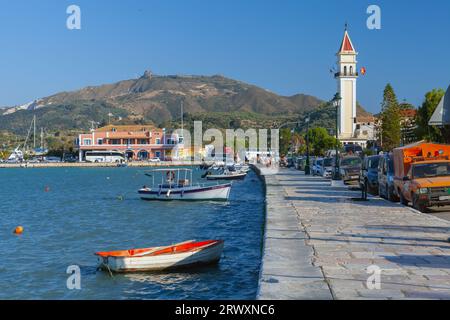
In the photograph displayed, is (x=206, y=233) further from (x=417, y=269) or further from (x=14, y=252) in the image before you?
(x=417, y=269)

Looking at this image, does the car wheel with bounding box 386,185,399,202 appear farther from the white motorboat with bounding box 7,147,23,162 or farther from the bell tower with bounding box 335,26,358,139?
the white motorboat with bounding box 7,147,23,162

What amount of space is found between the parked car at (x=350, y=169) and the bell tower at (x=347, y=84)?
7386cm

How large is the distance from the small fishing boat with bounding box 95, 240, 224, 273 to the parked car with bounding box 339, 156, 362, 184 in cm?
2362

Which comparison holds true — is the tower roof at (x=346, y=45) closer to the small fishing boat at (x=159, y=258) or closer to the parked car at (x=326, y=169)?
the parked car at (x=326, y=169)

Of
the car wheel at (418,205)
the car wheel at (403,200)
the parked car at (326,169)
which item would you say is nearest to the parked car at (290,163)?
the parked car at (326,169)

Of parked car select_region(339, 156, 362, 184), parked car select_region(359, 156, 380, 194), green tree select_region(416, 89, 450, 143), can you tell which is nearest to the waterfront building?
green tree select_region(416, 89, 450, 143)

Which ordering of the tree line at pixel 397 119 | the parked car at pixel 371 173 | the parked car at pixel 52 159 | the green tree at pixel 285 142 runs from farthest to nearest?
the parked car at pixel 52 159, the green tree at pixel 285 142, the tree line at pixel 397 119, the parked car at pixel 371 173

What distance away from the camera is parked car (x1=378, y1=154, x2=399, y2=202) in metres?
26.0

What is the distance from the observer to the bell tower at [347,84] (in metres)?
117

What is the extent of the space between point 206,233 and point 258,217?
6532mm

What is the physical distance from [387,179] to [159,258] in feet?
44.4

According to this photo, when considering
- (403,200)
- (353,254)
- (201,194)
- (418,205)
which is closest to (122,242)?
(403,200)

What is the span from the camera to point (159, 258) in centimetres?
1636
